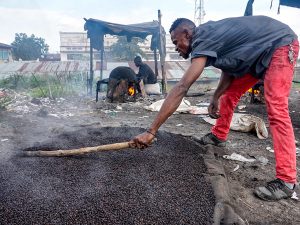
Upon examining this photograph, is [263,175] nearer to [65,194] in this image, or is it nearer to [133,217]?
[133,217]

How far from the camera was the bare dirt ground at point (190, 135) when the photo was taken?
90.1 inches

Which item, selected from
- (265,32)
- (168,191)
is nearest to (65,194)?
(168,191)

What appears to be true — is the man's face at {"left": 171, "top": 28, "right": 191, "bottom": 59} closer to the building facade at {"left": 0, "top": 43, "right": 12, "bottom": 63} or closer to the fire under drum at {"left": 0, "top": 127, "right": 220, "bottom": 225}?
the fire under drum at {"left": 0, "top": 127, "right": 220, "bottom": 225}

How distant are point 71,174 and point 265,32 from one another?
221 cm

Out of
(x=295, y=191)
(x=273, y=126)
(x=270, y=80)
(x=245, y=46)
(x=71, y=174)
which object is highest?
(x=245, y=46)

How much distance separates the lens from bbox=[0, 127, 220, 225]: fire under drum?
1883 millimetres

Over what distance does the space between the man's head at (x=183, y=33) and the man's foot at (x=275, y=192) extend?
1428 mm

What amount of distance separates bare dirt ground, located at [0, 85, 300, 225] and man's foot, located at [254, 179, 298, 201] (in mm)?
50

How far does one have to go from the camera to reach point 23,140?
12.1ft

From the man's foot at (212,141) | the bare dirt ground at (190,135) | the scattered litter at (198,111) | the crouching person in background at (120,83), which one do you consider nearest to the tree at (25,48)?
the crouching person in background at (120,83)

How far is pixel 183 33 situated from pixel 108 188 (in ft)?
4.97

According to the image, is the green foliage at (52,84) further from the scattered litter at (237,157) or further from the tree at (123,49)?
the tree at (123,49)

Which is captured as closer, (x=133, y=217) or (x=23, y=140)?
(x=133, y=217)

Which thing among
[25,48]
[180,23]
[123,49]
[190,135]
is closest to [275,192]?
[180,23]
